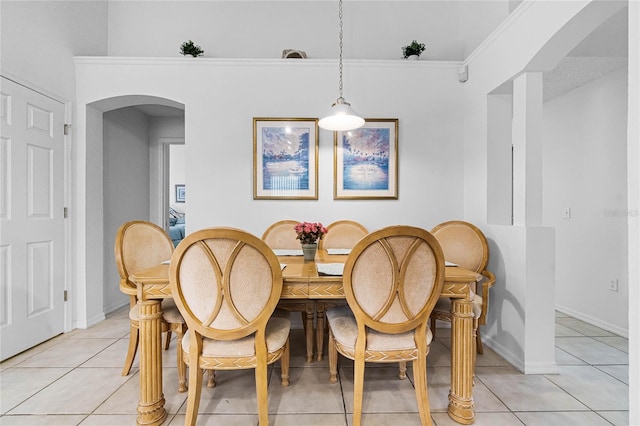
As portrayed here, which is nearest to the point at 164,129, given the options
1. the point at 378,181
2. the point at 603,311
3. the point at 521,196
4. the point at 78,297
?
the point at 78,297

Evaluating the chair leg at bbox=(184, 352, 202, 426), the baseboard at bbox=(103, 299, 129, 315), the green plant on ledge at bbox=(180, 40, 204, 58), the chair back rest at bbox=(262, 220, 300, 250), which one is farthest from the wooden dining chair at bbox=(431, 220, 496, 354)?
the baseboard at bbox=(103, 299, 129, 315)

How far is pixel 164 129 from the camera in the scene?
14.6ft

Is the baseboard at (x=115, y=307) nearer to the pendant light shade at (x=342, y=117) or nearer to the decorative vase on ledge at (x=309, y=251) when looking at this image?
the decorative vase on ledge at (x=309, y=251)

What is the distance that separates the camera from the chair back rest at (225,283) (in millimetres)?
1389

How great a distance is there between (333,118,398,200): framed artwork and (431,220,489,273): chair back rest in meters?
0.68

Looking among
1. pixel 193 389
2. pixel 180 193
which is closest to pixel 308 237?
pixel 193 389

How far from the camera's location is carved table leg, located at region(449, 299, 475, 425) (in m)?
1.64

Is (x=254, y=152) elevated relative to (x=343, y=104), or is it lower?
lower

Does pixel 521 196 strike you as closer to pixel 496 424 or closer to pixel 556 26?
pixel 556 26

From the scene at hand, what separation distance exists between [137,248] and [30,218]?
113cm

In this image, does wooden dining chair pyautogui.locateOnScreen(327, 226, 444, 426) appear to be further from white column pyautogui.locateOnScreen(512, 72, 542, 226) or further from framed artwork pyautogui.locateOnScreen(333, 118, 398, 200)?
framed artwork pyautogui.locateOnScreen(333, 118, 398, 200)

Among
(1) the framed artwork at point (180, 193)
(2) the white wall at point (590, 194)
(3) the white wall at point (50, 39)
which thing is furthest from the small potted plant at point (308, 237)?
(1) the framed artwork at point (180, 193)

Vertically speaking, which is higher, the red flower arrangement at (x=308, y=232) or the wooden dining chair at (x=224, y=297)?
the red flower arrangement at (x=308, y=232)

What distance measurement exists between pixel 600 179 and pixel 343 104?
9.00 ft
